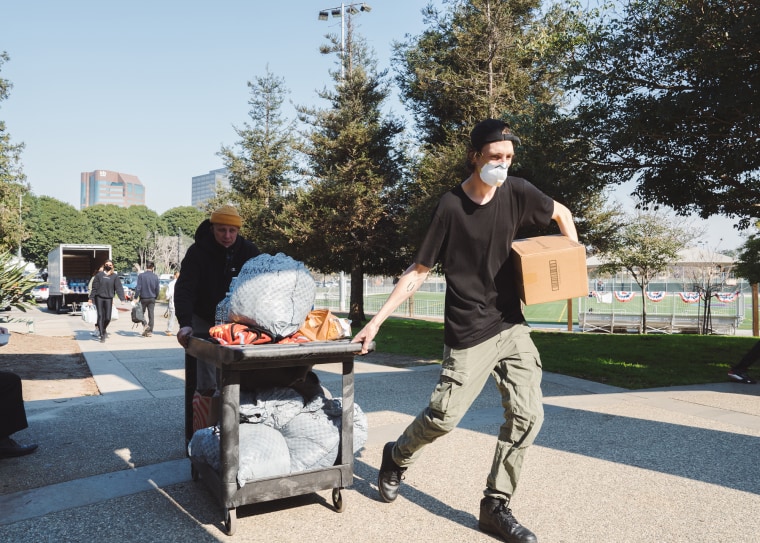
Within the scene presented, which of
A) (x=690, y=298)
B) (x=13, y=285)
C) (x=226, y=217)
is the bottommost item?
(x=690, y=298)

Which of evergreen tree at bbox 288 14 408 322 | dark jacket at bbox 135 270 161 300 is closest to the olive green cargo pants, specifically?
dark jacket at bbox 135 270 161 300

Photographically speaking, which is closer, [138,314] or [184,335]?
[184,335]

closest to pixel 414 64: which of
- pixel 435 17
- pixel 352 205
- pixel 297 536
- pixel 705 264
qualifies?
pixel 435 17

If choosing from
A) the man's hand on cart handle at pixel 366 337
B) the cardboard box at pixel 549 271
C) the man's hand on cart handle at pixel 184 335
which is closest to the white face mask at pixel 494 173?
the cardboard box at pixel 549 271

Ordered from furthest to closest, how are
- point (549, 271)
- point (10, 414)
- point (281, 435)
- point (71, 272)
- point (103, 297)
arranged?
point (71, 272) < point (103, 297) < point (10, 414) < point (281, 435) < point (549, 271)

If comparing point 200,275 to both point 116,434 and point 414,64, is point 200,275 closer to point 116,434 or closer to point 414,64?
point 116,434

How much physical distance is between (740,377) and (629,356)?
3495 millimetres

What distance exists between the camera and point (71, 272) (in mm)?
30266

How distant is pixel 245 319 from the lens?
324cm

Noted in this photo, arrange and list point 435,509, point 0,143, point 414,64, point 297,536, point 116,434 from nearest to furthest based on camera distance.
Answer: point 297,536
point 435,509
point 116,434
point 414,64
point 0,143

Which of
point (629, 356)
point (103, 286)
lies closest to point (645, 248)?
point (629, 356)

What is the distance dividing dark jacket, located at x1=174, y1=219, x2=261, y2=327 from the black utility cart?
3.18 feet

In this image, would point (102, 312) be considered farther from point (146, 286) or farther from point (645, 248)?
point (645, 248)

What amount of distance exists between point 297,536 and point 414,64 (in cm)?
2190
